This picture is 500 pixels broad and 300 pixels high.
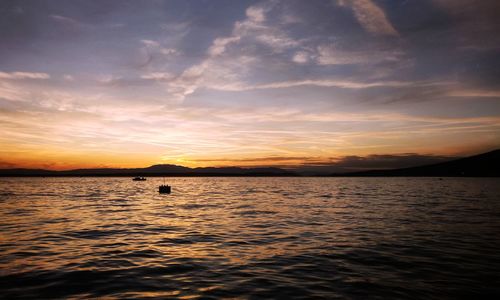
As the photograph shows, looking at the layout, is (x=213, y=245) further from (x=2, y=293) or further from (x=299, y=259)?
(x=2, y=293)

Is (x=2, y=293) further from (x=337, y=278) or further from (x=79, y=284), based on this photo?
(x=337, y=278)

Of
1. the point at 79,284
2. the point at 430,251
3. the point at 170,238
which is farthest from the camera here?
the point at 170,238

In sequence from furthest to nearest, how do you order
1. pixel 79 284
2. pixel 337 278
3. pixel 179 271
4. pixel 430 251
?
pixel 430 251 → pixel 179 271 → pixel 337 278 → pixel 79 284

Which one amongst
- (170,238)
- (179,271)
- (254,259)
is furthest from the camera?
(170,238)

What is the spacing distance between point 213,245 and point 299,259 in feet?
18.9

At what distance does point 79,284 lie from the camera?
12.7 metres

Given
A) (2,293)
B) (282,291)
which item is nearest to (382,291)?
(282,291)

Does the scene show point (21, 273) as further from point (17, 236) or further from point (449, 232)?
point (449, 232)

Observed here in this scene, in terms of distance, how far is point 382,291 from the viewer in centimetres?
1183

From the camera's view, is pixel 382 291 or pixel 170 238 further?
pixel 170 238

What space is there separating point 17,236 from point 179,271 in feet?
51.0

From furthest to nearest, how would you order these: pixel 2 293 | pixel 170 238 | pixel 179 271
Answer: pixel 170 238 < pixel 179 271 < pixel 2 293

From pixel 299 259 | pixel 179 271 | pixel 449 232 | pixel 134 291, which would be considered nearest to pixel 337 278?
pixel 299 259

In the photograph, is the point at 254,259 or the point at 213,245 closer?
the point at 254,259
